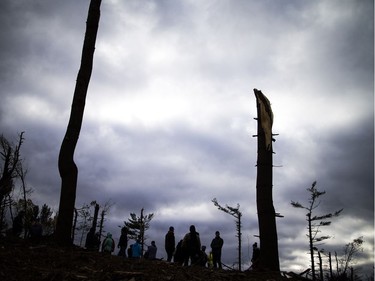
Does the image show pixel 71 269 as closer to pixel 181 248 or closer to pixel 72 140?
pixel 72 140

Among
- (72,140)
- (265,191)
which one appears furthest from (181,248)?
(72,140)

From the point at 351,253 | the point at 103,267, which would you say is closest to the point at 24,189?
the point at 103,267

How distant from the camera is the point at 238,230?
1400 inches

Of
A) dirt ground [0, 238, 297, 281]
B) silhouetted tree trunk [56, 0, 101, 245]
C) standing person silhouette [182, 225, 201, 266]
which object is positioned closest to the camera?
dirt ground [0, 238, 297, 281]

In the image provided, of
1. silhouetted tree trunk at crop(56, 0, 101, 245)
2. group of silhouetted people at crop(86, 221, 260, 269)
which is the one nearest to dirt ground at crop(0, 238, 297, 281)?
silhouetted tree trunk at crop(56, 0, 101, 245)

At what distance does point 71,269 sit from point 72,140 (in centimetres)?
359

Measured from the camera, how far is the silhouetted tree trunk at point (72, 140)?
7004 mm

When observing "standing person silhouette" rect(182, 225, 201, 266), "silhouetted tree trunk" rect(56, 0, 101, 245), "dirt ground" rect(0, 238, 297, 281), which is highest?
"silhouetted tree trunk" rect(56, 0, 101, 245)

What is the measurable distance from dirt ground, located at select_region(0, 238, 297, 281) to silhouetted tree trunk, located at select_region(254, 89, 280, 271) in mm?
814

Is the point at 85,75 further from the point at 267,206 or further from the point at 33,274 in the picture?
the point at 267,206

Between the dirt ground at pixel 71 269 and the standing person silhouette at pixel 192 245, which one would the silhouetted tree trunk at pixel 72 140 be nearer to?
the dirt ground at pixel 71 269

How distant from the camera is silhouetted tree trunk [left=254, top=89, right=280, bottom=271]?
23.5ft

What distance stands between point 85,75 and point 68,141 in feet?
6.94

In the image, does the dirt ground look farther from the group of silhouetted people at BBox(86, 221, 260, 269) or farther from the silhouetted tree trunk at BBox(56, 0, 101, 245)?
the group of silhouetted people at BBox(86, 221, 260, 269)
